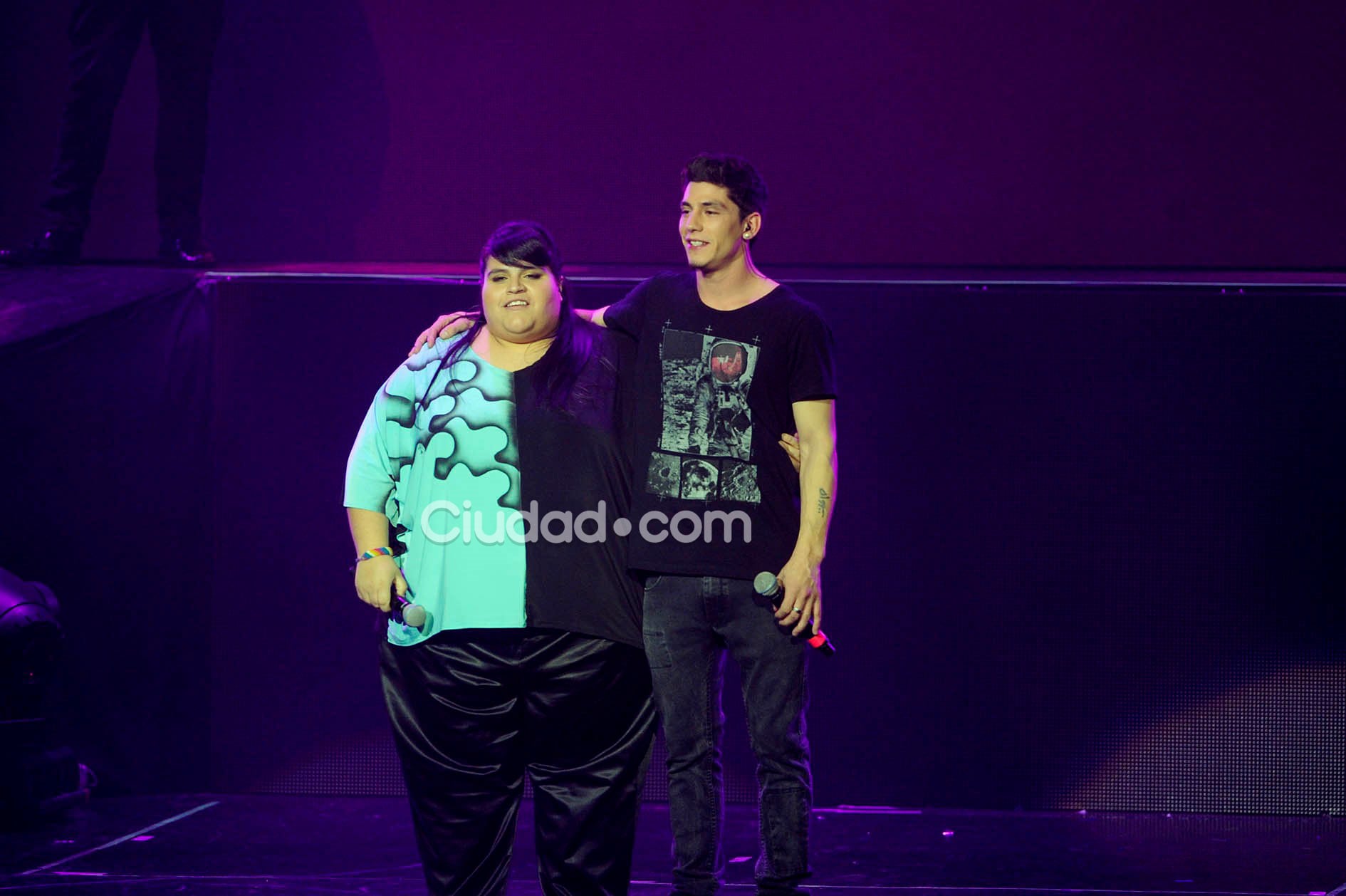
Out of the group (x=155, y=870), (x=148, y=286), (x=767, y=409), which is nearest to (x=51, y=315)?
(x=148, y=286)

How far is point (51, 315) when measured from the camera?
3.74 metres

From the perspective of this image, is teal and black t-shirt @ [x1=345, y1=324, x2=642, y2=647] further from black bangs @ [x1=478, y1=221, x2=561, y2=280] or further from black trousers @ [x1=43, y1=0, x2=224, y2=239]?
black trousers @ [x1=43, y1=0, x2=224, y2=239]

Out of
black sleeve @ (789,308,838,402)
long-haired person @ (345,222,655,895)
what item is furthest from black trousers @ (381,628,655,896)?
black sleeve @ (789,308,838,402)

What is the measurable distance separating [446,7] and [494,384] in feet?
7.55

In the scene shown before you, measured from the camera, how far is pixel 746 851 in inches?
138

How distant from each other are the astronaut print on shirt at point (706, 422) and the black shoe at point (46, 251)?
2351 millimetres

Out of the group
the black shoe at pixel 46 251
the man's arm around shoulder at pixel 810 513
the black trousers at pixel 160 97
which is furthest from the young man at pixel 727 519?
the black shoe at pixel 46 251

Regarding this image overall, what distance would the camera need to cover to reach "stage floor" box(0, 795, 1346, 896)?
3156 millimetres

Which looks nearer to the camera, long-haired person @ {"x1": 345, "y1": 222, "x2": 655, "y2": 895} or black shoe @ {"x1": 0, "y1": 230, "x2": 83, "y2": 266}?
long-haired person @ {"x1": 345, "y1": 222, "x2": 655, "y2": 895}

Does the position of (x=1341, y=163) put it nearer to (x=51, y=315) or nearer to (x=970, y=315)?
(x=970, y=315)

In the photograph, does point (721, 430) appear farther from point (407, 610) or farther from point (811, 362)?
point (407, 610)

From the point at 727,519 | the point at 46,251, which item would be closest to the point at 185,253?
the point at 46,251

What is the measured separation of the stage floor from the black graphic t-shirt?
0.97 meters

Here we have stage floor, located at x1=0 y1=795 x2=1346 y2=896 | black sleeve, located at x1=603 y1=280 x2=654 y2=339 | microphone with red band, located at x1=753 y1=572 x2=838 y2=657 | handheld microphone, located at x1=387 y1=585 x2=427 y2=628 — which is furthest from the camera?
stage floor, located at x1=0 y1=795 x2=1346 y2=896
